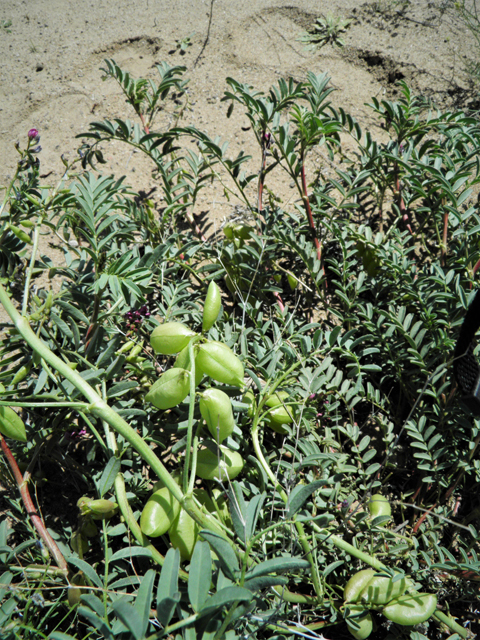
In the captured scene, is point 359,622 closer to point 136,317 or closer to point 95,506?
point 95,506

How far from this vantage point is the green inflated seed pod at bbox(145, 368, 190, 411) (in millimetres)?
1033

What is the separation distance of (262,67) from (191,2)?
95cm

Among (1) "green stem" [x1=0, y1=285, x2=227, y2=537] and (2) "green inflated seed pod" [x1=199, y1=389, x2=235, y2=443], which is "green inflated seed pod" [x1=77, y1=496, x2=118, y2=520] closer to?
(1) "green stem" [x1=0, y1=285, x2=227, y2=537]

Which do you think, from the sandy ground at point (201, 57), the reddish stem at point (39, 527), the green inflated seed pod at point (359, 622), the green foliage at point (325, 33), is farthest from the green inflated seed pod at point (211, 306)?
the green foliage at point (325, 33)

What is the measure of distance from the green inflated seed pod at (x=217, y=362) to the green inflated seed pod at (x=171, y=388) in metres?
0.07

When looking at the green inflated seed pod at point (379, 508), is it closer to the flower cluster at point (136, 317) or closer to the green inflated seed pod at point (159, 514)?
the green inflated seed pod at point (159, 514)

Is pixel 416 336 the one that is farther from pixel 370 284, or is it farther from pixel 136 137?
pixel 136 137

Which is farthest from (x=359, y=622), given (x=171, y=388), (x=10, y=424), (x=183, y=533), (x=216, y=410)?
(x=10, y=424)

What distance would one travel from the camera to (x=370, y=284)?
1.69 metres

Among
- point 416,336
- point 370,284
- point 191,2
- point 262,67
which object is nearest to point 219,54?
point 262,67

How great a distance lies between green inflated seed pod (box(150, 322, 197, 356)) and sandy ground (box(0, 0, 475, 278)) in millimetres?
1412

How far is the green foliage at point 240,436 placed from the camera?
1023 mm

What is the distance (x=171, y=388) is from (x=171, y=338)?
0.15 m

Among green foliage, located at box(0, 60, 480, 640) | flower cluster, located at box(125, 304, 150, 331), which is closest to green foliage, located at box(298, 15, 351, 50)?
green foliage, located at box(0, 60, 480, 640)
